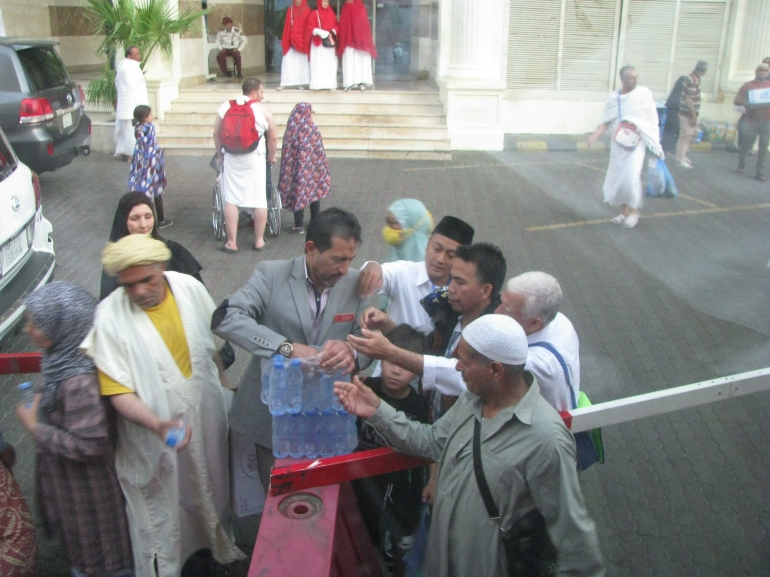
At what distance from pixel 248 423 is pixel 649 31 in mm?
12789

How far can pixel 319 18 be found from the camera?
13477 mm

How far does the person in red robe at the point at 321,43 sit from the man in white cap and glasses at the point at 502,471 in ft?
39.6

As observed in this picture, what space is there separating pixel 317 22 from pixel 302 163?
657 cm

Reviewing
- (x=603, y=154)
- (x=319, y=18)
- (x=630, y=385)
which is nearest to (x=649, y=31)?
(x=603, y=154)

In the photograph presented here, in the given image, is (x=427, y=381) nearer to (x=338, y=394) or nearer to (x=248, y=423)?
(x=338, y=394)

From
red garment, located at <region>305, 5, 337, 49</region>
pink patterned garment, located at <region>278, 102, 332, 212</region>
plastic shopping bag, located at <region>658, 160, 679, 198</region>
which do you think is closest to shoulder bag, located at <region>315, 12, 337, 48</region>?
red garment, located at <region>305, 5, 337, 49</region>

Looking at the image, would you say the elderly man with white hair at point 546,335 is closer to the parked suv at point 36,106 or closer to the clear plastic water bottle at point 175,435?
the clear plastic water bottle at point 175,435

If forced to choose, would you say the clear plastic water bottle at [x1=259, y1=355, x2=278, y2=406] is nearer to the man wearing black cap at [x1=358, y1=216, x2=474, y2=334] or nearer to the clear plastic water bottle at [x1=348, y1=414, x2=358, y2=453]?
the clear plastic water bottle at [x1=348, y1=414, x2=358, y2=453]

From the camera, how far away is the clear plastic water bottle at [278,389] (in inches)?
104

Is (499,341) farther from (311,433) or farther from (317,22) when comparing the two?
(317,22)

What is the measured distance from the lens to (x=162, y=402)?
265 cm

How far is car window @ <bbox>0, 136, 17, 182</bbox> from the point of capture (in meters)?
5.15

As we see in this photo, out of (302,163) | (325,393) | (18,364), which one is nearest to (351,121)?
(302,163)

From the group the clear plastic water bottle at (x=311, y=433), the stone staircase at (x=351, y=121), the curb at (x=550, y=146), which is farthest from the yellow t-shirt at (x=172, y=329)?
the curb at (x=550, y=146)
